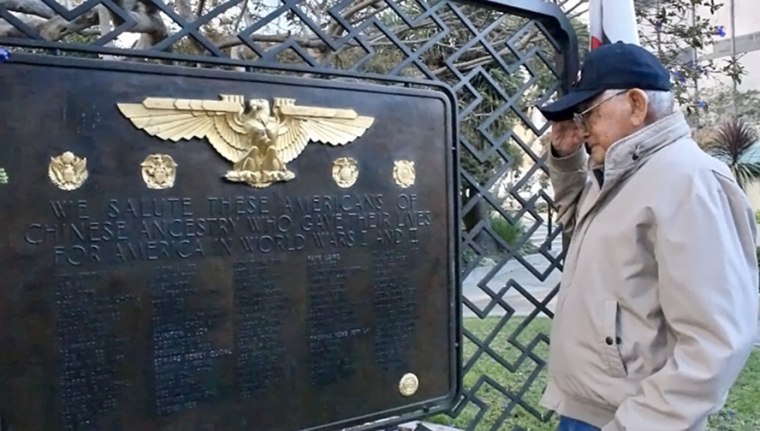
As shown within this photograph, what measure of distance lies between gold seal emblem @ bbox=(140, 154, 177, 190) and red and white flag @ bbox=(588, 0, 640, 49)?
2163 millimetres

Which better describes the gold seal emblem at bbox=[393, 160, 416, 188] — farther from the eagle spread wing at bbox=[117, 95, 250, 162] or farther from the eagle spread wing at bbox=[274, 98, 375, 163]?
the eagle spread wing at bbox=[117, 95, 250, 162]

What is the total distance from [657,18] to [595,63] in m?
3.26

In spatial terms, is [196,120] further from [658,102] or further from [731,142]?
[731,142]

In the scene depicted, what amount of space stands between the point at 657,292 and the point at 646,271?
0.06 metres

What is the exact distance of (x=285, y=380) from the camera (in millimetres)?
2348

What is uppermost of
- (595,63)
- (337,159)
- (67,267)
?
(595,63)

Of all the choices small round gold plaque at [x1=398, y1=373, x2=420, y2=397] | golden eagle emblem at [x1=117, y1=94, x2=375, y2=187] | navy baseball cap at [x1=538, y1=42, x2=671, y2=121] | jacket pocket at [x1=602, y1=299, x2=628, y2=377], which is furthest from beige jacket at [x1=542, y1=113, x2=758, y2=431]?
golden eagle emblem at [x1=117, y1=94, x2=375, y2=187]

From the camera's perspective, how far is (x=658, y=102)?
6.95 feet

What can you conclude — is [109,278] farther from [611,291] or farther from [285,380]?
[611,291]

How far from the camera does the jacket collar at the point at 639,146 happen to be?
81.0 inches

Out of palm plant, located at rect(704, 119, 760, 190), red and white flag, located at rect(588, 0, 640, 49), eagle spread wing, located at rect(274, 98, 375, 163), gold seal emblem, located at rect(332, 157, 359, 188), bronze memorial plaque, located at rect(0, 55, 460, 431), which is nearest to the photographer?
bronze memorial plaque, located at rect(0, 55, 460, 431)

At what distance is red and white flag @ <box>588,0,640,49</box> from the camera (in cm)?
326

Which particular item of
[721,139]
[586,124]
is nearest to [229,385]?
[586,124]

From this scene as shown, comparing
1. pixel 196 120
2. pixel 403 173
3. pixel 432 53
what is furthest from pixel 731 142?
pixel 196 120
